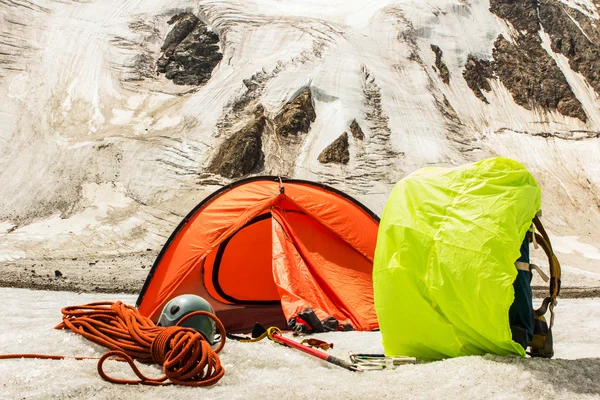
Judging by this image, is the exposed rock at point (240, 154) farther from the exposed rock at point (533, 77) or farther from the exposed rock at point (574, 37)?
the exposed rock at point (574, 37)

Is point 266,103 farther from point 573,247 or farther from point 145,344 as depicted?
point 145,344

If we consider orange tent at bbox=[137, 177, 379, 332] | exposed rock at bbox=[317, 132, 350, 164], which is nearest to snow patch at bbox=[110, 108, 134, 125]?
exposed rock at bbox=[317, 132, 350, 164]

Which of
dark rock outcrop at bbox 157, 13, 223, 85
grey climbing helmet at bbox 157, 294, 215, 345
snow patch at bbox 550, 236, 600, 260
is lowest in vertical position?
snow patch at bbox 550, 236, 600, 260

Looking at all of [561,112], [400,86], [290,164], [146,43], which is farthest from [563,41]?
[146,43]

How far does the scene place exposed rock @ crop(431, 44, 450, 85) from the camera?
23.6 metres

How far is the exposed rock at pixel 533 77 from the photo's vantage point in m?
23.9

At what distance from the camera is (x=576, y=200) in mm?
19250

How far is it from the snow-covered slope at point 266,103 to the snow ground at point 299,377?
32.7 ft

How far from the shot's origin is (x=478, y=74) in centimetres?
2428

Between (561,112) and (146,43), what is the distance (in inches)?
725

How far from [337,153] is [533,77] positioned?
38.2 feet

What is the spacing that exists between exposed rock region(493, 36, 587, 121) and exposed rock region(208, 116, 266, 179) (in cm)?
1240

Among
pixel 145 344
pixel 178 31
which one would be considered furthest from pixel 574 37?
pixel 145 344

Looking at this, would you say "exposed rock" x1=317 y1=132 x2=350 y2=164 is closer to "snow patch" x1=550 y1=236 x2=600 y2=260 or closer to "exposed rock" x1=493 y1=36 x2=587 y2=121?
"snow patch" x1=550 y1=236 x2=600 y2=260
